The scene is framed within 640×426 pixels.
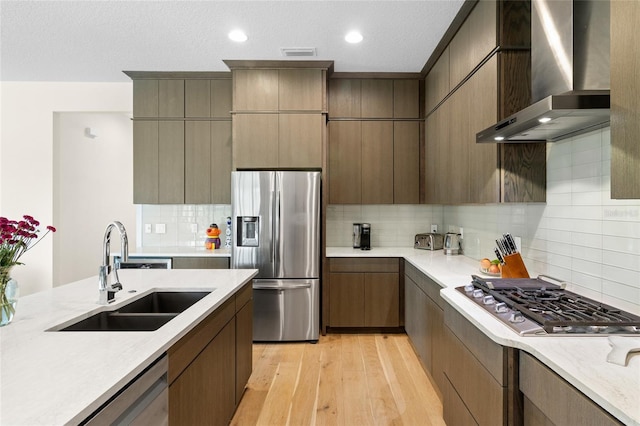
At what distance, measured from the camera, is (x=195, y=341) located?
1.45 m

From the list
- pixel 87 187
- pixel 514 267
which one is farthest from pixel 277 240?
pixel 87 187

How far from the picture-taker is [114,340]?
3.82ft

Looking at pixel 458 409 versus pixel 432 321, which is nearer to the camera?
pixel 458 409

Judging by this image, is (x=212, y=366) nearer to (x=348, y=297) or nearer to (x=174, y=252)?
(x=348, y=297)

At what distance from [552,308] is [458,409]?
0.75m

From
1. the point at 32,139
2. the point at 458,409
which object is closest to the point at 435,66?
the point at 458,409

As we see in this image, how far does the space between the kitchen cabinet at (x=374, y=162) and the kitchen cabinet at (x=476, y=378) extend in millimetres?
2023

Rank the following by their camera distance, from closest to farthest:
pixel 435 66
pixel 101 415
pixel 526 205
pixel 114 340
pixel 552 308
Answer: pixel 101 415 → pixel 114 340 → pixel 552 308 → pixel 526 205 → pixel 435 66

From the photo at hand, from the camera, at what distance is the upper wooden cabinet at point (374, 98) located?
3770 mm

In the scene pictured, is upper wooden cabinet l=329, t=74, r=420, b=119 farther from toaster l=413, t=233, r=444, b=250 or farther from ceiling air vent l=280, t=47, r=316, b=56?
toaster l=413, t=233, r=444, b=250

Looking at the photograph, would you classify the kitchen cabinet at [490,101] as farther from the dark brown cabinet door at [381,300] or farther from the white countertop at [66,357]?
the white countertop at [66,357]

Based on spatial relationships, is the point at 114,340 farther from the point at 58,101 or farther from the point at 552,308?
the point at 58,101

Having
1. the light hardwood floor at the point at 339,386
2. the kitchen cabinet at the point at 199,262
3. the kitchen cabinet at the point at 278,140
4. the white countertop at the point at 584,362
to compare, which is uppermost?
the kitchen cabinet at the point at 278,140

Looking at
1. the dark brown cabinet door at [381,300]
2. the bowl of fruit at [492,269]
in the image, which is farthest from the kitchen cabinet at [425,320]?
the bowl of fruit at [492,269]
